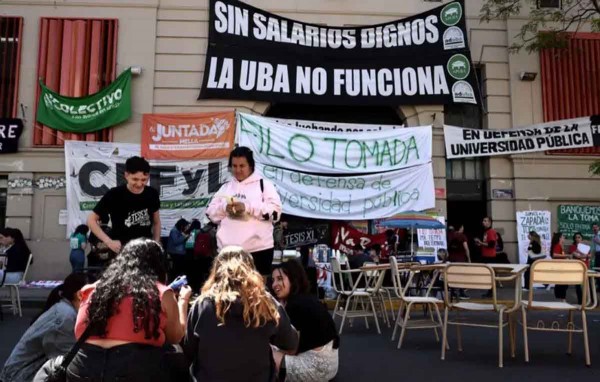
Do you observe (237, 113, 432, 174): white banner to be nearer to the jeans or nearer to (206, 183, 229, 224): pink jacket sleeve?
the jeans

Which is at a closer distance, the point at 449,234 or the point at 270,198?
the point at 270,198

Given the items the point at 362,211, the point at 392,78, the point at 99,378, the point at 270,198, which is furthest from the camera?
the point at 392,78

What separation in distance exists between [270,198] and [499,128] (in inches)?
462

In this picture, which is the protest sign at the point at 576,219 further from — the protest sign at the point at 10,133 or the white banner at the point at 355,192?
the protest sign at the point at 10,133

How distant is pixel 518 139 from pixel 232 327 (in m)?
13.2

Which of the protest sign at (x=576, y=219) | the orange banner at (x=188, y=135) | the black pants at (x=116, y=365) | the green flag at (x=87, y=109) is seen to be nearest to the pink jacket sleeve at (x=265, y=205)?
the black pants at (x=116, y=365)

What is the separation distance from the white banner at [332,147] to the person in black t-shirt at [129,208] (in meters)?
8.79

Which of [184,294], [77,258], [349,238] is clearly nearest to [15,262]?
[77,258]

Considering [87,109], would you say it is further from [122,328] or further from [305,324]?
[122,328]

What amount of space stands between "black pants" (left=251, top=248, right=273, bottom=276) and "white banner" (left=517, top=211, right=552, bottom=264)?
446 inches

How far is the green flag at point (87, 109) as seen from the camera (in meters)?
14.0

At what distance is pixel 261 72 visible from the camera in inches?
558

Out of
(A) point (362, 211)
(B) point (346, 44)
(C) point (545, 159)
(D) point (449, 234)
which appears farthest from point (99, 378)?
(C) point (545, 159)

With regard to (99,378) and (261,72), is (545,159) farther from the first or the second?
(99,378)
